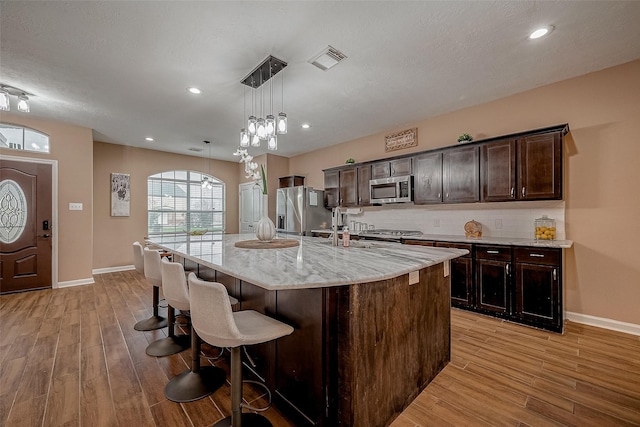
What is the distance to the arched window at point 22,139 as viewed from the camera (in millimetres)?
4270

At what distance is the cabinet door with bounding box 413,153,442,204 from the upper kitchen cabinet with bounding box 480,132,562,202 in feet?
1.86

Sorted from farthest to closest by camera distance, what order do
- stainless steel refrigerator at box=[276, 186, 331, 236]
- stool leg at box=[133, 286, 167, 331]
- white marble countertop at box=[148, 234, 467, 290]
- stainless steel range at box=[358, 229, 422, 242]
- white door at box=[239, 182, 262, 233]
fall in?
1. white door at box=[239, 182, 262, 233]
2. stainless steel refrigerator at box=[276, 186, 331, 236]
3. stainless steel range at box=[358, 229, 422, 242]
4. stool leg at box=[133, 286, 167, 331]
5. white marble countertop at box=[148, 234, 467, 290]

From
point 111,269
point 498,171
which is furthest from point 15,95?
point 498,171

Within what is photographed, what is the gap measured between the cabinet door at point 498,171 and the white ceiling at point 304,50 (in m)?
0.74

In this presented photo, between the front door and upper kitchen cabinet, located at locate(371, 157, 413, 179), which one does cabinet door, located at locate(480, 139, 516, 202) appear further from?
the front door

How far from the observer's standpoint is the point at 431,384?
6.31ft

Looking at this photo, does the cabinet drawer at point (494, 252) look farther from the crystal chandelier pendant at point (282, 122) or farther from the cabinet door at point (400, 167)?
the crystal chandelier pendant at point (282, 122)

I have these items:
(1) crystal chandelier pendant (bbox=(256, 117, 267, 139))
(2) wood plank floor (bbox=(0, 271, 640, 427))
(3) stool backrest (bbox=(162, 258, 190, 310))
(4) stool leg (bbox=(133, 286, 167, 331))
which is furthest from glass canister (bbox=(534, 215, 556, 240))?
(4) stool leg (bbox=(133, 286, 167, 331))

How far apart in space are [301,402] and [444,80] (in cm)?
345

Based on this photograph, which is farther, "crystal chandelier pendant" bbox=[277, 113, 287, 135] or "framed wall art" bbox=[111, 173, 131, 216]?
"framed wall art" bbox=[111, 173, 131, 216]

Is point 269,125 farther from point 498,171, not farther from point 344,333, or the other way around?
point 498,171

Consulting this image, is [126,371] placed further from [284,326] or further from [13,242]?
[13,242]

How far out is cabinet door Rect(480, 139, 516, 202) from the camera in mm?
3240

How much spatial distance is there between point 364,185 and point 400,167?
31.0 inches
